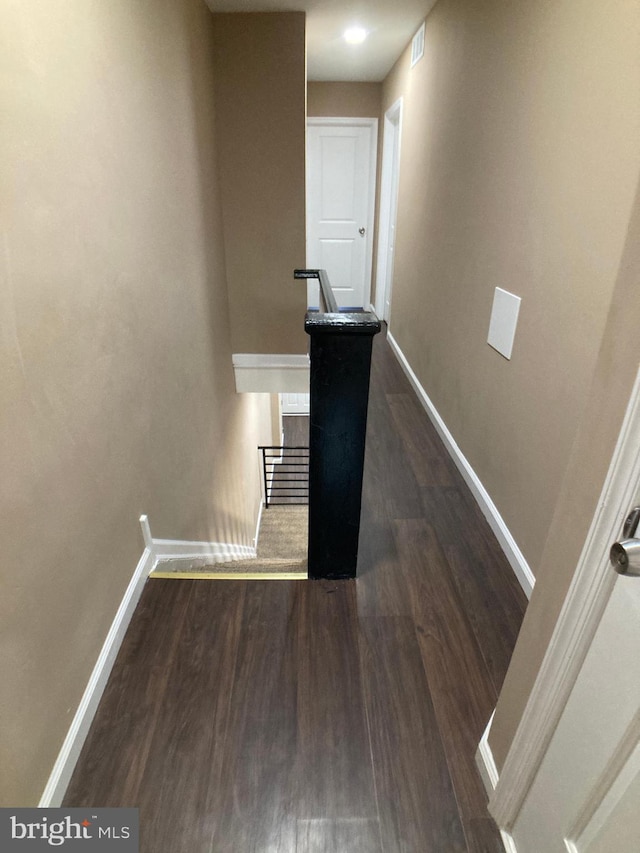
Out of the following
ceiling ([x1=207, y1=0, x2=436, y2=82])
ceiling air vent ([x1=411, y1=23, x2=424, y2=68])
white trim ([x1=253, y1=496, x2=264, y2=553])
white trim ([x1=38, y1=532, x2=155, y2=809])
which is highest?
ceiling ([x1=207, y1=0, x2=436, y2=82])

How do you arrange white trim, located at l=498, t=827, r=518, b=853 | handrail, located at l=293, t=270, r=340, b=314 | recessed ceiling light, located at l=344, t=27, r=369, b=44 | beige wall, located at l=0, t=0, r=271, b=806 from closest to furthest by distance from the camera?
beige wall, located at l=0, t=0, r=271, b=806, white trim, located at l=498, t=827, r=518, b=853, handrail, located at l=293, t=270, r=340, b=314, recessed ceiling light, located at l=344, t=27, r=369, b=44

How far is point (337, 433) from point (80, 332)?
76 centimetres

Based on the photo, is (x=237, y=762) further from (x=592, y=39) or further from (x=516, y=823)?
(x=592, y=39)

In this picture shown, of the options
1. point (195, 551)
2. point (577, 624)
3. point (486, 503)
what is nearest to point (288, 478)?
point (195, 551)

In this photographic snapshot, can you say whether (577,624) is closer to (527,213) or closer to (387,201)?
(527,213)

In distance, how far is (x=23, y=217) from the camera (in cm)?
93

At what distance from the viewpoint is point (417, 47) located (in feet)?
10.7

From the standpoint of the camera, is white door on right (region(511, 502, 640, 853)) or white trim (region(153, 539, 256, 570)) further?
white trim (region(153, 539, 256, 570))

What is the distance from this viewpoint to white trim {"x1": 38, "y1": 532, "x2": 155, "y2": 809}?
3.48 feet

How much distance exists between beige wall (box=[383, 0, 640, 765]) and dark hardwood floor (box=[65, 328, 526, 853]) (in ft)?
0.75

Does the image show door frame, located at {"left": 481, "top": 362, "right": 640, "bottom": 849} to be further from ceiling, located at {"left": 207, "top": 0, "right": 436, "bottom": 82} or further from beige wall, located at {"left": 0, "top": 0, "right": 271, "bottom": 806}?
ceiling, located at {"left": 207, "top": 0, "right": 436, "bottom": 82}

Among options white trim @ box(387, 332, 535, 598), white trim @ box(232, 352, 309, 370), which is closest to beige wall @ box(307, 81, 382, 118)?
white trim @ box(232, 352, 309, 370)

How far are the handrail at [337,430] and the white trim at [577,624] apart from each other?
2.56 ft

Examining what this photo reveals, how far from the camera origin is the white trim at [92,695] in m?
1.06
